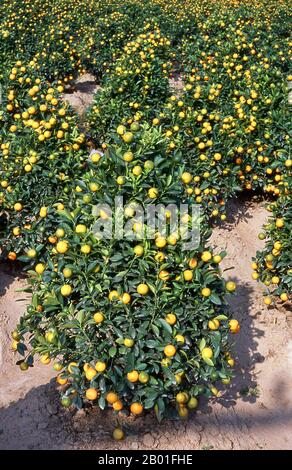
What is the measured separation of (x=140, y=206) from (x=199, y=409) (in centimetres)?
179

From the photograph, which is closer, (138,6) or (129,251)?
(129,251)

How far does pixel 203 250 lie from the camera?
8.94 ft

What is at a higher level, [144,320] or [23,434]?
[144,320]

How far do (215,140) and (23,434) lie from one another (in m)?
3.84

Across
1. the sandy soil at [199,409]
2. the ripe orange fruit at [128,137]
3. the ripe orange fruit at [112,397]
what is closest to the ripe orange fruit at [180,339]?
the ripe orange fruit at [112,397]

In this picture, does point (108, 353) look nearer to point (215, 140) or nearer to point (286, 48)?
point (215, 140)

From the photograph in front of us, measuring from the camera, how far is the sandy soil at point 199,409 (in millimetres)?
2898

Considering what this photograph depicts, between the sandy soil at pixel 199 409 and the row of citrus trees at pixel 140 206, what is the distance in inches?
8.0

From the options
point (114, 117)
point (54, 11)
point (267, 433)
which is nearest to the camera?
point (267, 433)

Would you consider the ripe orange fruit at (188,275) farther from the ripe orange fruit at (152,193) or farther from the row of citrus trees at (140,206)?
the ripe orange fruit at (152,193)

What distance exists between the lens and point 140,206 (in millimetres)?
2609

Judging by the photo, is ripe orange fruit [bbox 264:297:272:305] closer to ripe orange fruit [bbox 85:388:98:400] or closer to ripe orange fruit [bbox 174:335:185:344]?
ripe orange fruit [bbox 174:335:185:344]

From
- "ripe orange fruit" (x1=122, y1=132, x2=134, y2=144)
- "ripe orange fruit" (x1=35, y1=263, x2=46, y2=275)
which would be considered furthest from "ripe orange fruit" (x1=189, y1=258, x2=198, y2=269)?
"ripe orange fruit" (x1=35, y1=263, x2=46, y2=275)
